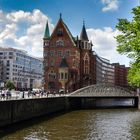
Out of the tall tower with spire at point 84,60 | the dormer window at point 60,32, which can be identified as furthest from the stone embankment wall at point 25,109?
the tall tower with spire at point 84,60

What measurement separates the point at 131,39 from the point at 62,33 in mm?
80961

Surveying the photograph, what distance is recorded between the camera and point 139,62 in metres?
27.3

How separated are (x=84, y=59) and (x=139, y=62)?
88630 millimetres

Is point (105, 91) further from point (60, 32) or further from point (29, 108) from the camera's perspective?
point (29, 108)

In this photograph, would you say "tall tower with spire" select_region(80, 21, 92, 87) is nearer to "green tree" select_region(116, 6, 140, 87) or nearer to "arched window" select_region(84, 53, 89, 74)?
"arched window" select_region(84, 53, 89, 74)

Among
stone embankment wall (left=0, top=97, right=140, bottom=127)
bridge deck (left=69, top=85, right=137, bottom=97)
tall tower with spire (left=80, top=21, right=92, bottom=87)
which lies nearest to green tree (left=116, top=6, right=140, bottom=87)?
stone embankment wall (left=0, top=97, right=140, bottom=127)

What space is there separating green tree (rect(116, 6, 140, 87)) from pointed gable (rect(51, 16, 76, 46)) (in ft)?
259

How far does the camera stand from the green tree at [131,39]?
89.4ft

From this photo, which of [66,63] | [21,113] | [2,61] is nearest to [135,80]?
[21,113]

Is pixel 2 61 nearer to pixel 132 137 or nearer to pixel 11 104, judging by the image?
pixel 11 104

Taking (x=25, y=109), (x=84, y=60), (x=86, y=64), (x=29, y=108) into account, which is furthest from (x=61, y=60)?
(x=25, y=109)

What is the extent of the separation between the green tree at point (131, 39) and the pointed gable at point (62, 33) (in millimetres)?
78899

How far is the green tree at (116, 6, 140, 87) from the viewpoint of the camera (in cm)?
2723

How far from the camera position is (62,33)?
109 m
